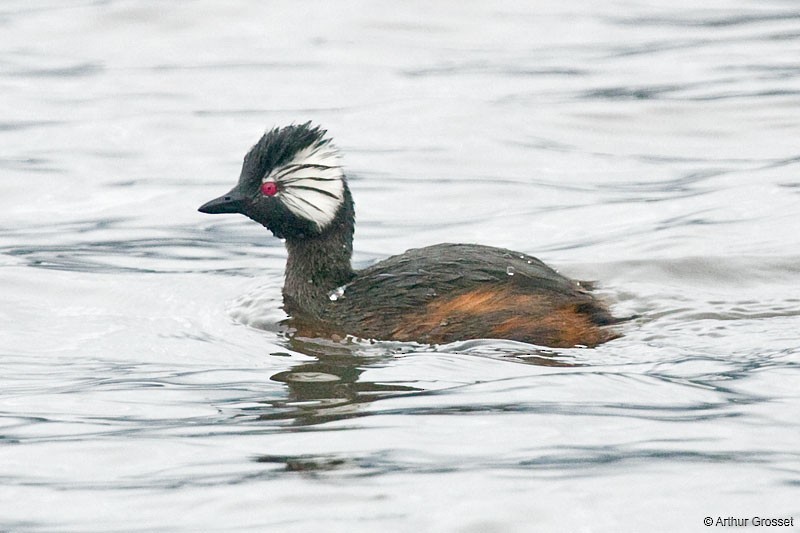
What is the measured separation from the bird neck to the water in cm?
27

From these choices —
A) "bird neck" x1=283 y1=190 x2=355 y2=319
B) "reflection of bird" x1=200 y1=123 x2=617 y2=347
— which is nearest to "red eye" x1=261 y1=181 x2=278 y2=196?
"reflection of bird" x1=200 y1=123 x2=617 y2=347

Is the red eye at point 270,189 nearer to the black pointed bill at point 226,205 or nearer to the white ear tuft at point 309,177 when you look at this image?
the white ear tuft at point 309,177

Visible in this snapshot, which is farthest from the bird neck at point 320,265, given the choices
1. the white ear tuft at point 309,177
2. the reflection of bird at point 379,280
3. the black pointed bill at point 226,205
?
the black pointed bill at point 226,205

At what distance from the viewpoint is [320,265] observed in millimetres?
8250

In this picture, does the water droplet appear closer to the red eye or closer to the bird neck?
the bird neck

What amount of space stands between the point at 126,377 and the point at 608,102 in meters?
7.65

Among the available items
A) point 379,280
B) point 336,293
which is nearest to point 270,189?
point 336,293

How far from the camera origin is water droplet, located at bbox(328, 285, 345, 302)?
317 inches

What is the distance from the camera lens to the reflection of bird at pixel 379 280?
7.56 meters

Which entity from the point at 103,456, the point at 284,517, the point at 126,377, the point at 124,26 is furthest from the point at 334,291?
the point at 124,26

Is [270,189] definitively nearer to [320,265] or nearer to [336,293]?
[320,265]

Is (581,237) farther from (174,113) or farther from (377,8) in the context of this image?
(377,8)

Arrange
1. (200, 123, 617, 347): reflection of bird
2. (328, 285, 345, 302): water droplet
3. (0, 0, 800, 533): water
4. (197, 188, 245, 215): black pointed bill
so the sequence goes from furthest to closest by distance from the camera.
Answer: (197, 188, 245, 215): black pointed bill < (328, 285, 345, 302): water droplet < (200, 123, 617, 347): reflection of bird < (0, 0, 800, 533): water

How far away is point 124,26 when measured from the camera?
56.3ft
